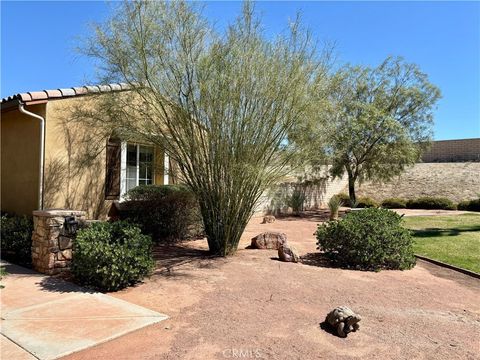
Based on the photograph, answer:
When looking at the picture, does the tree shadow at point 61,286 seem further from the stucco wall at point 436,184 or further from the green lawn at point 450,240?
the stucco wall at point 436,184

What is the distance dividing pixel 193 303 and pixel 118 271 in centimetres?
129

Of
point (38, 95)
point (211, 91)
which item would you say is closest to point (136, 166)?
point (38, 95)

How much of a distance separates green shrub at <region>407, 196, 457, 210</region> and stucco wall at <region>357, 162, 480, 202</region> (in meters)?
1.85

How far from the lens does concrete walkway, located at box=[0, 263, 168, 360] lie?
4.07 meters

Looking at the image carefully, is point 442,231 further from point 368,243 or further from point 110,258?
point 110,258

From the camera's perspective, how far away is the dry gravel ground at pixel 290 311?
13.7 ft

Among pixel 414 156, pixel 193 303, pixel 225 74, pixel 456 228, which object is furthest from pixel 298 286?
pixel 414 156

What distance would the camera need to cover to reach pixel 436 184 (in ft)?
83.9

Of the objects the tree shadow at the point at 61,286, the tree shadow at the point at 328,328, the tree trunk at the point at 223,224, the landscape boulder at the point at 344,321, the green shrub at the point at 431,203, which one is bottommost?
the tree shadow at the point at 328,328

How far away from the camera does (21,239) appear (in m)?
8.25

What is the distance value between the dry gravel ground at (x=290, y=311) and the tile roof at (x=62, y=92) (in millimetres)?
3645

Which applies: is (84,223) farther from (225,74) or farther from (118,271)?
(225,74)

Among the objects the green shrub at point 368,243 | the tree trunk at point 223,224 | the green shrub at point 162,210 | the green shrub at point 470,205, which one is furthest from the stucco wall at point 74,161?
the green shrub at point 470,205

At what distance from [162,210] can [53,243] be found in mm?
3547
